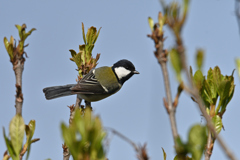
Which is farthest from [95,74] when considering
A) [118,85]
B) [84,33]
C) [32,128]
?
[32,128]

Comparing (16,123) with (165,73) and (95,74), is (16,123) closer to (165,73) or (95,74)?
(165,73)

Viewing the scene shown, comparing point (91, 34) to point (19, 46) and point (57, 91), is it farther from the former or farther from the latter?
point (57, 91)

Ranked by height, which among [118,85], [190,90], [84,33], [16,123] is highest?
[118,85]

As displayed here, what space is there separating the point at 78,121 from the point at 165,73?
1.05ft

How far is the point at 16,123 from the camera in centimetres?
146

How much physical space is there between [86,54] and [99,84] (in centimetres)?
336

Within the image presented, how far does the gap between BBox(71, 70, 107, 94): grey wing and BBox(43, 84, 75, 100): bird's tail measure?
0.39 metres

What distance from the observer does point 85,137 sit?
1.12 meters

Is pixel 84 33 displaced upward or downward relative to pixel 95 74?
downward

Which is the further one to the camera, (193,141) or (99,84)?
(99,84)

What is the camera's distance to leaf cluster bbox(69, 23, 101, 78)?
278 centimetres

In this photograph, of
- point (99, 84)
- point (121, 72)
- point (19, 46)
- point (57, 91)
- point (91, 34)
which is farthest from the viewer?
point (121, 72)

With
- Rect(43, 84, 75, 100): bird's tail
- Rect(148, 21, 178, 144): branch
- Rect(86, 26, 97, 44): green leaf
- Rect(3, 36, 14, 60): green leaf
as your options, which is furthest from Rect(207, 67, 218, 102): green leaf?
Rect(43, 84, 75, 100): bird's tail

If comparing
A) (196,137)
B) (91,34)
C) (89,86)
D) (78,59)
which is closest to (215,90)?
(196,137)
